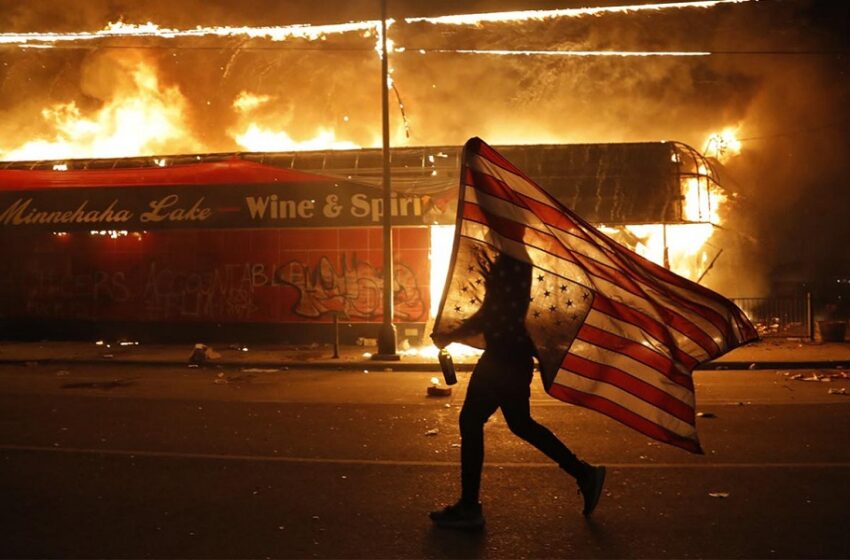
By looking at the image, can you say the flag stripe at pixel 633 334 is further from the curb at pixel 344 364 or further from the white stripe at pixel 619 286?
the curb at pixel 344 364

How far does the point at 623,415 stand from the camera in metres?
4.97

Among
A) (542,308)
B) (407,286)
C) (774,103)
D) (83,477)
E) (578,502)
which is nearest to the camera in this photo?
(542,308)

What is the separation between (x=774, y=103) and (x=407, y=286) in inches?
533

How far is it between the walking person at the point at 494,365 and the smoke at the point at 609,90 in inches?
773

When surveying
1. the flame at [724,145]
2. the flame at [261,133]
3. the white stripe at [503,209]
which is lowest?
the white stripe at [503,209]

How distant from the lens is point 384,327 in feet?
51.0

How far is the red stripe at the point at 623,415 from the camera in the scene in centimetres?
488

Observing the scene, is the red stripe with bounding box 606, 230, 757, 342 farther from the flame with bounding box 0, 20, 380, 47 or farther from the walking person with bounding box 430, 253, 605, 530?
the flame with bounding box 0, 20, 380, 47

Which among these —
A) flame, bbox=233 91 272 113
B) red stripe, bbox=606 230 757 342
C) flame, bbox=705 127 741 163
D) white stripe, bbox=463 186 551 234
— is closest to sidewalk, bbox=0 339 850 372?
flame, bbox=705 127 741 163

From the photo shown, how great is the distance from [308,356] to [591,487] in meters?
11.5

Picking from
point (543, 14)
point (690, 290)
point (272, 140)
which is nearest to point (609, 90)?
point (543, 14)

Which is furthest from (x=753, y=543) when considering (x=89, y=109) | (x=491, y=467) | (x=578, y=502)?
(x=89, y=109)

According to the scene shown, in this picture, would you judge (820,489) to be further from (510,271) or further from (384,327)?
(384,327)

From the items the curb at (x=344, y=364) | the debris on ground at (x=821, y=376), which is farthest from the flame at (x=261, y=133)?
the debris on ground at (x=821, y=376)
